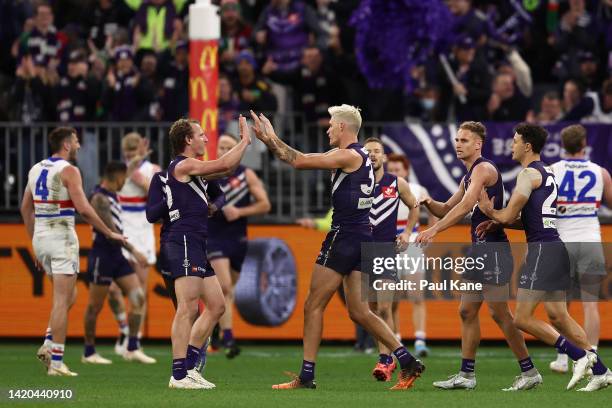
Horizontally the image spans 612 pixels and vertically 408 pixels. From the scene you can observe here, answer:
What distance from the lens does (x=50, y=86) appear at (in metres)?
21.7

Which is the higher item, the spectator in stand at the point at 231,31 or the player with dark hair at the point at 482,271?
the spectator in stand at the point at 231,31

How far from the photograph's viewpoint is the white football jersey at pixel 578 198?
1550cm

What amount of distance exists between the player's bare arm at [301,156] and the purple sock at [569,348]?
237 cm

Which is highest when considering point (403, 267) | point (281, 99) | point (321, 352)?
point (281, 99)

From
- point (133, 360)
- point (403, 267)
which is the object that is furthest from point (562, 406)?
point (133, 360)

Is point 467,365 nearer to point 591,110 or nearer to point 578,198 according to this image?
point 578,198

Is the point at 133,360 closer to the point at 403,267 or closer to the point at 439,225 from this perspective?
the point at 403,267

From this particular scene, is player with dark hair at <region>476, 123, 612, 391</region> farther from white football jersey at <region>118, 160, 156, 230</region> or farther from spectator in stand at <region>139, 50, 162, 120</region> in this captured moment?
spectator in stand at <region>139, 50, 162, 120</region>

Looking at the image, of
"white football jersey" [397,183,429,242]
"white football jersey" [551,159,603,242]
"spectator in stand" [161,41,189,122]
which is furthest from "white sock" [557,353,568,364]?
"spectator in stand" [161,41,189,122]

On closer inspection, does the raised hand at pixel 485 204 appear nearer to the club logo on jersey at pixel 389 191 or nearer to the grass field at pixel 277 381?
the grass field at pixel 277 381

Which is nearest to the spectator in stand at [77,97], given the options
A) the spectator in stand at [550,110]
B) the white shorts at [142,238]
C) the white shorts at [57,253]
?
the white shorts at [142,238]

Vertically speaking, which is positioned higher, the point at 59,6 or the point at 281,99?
the point at 59,6

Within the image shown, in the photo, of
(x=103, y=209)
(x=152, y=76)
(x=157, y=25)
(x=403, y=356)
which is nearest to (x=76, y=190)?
(x=103, y=209)

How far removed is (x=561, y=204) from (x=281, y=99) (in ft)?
25.2
